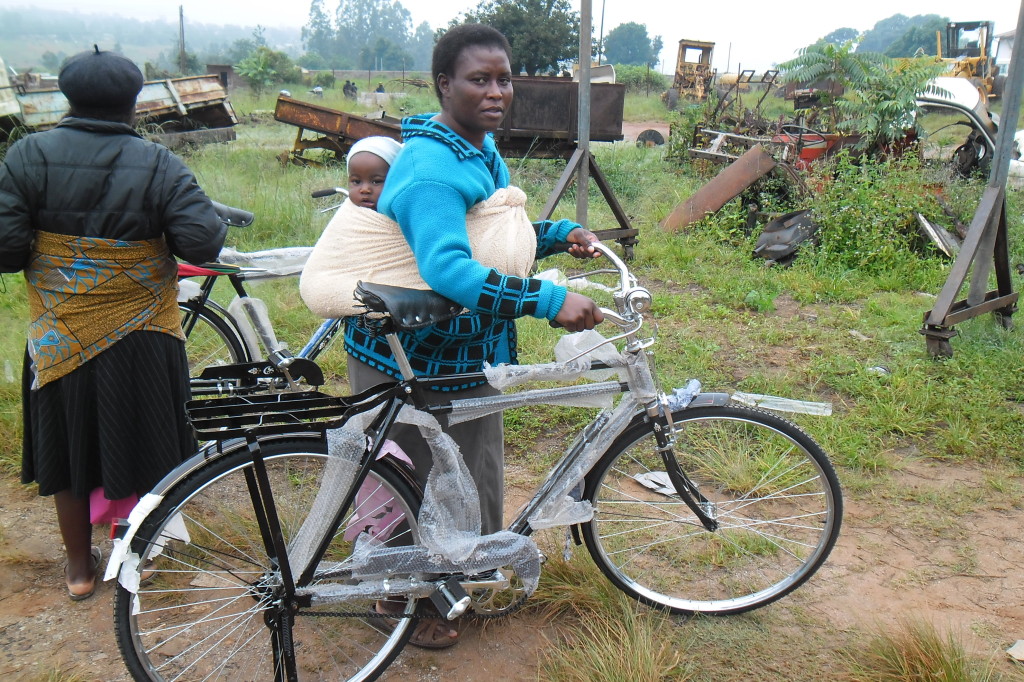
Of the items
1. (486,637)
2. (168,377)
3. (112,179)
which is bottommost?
(486,637)

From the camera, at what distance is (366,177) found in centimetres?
230

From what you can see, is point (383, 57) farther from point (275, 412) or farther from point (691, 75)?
point (275, 412)

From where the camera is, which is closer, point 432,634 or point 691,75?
point 432,634

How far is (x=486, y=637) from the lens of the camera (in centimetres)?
256

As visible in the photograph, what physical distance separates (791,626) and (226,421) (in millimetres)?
1978

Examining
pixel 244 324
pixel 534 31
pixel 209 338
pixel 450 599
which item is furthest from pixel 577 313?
pixel 534 31

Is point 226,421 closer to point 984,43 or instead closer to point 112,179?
A: point 112,179

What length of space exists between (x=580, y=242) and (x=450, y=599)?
1169 millimetres

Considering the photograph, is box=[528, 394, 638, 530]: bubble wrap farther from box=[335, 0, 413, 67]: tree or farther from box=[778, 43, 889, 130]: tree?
box=[335, 0, 413, 67]: tree

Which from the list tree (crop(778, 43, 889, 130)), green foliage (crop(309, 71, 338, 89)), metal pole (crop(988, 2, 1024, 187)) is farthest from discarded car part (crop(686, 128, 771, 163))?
green foliage (crop(309, 71, 338, 89))

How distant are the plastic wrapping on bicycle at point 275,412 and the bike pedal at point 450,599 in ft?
1.96

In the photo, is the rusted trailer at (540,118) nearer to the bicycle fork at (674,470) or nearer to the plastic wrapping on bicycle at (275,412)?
the bicycle fork at (674,470)

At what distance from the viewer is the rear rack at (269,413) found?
193cm

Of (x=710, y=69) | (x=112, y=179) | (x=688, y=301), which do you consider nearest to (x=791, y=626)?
(x=112, y=179)
